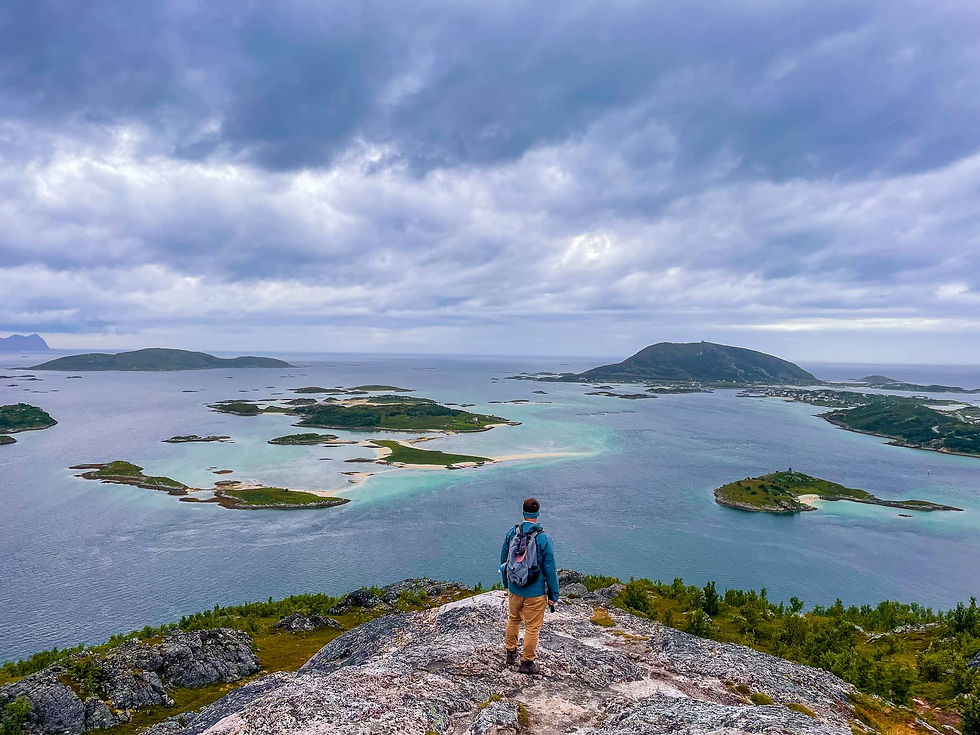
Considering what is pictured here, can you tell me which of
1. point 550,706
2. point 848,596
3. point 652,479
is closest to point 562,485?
point 652,479

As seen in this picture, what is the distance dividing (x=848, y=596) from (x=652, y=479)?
42907 mm

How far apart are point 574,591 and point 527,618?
840 inches

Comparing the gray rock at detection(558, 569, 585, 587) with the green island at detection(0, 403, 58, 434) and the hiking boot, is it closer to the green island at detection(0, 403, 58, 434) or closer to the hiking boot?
the hiking boot

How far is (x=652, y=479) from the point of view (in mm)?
96312

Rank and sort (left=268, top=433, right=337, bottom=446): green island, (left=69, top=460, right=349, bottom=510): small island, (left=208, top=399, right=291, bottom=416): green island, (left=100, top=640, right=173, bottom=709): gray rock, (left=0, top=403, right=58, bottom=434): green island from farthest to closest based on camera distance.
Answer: (left=208, top=399, right=291, bottom=416): green island < (left=0, top=403, right=58, bottom=434): green island < (left=268, top=433, right=337, bottom=446): green island < (left=69, top=460, right=349, bottom=510): small island < (left=100, top=640, right=173, bottom=709): gray rock

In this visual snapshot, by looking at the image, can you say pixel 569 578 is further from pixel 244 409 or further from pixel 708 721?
pixel 244 409

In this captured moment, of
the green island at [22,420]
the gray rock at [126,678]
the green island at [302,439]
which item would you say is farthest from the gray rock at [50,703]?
the green island at [22,420]

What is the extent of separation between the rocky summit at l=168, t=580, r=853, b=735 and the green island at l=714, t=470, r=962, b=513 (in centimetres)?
7521

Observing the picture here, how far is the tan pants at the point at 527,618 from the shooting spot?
12.3 metres

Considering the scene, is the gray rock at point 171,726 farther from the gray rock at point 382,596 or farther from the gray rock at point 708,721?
the gray rock at point 382,596

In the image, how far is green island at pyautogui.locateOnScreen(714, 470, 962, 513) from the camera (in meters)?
82.8

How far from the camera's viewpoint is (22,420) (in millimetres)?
139000

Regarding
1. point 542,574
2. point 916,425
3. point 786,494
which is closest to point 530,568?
point 542,574

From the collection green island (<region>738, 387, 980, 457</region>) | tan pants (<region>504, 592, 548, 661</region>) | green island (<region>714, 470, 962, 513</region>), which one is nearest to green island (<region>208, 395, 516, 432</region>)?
green island (<region>714, 470, 962, 513</region>)
